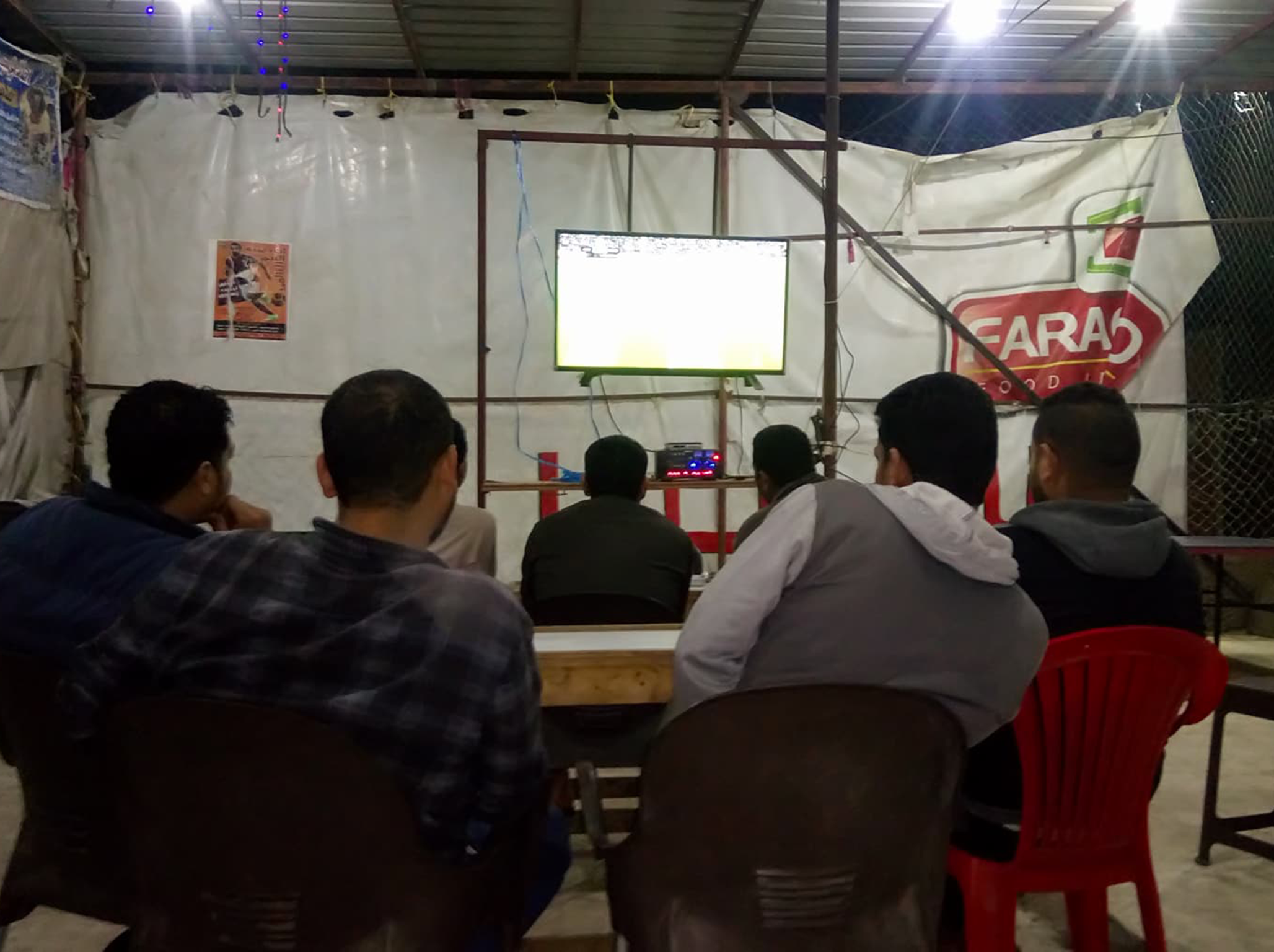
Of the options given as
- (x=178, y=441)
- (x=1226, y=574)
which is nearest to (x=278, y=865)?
(x=178, y=441)

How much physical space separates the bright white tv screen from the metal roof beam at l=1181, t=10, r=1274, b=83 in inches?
100

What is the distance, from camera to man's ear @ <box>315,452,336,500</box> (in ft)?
3.91

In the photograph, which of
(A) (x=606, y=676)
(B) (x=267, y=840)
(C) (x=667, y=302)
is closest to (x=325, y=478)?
(B) (x=267, y=840)

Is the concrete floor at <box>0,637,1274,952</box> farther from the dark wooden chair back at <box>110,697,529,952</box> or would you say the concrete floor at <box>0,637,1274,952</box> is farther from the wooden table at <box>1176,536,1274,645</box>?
the wooden table at <box>1176,536,1274,645</box>

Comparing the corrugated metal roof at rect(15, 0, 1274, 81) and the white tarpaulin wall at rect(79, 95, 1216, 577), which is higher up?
the corrugated metal roof at rect(15, 0, 1274, 81)

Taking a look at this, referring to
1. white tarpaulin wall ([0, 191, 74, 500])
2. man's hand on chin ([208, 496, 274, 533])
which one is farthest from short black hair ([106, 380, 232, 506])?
white tarpaulin wall ([0, 191, 74, 500])

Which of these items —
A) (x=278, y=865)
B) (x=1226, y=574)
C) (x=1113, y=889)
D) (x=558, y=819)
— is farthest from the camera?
(x=1226, y=574)

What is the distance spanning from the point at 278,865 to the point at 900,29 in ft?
15.7

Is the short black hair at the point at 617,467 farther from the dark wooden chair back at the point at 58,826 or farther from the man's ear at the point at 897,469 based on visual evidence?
the dark wooden chair back at the point at 58,826

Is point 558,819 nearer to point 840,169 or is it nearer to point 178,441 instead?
point 178,441

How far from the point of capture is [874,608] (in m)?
1.27

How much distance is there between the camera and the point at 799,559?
4.24ft

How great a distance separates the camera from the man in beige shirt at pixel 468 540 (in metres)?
2.36

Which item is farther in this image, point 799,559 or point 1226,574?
point 1226,574
